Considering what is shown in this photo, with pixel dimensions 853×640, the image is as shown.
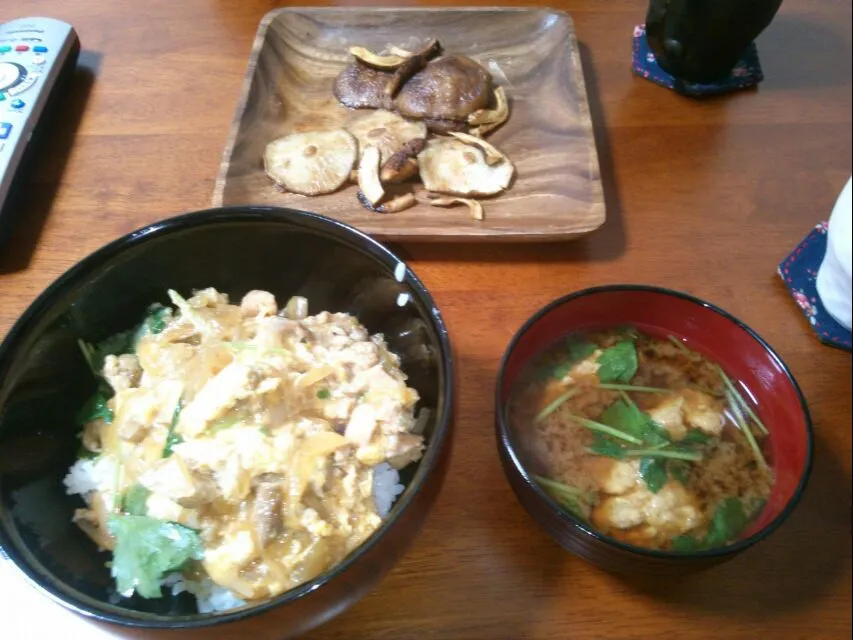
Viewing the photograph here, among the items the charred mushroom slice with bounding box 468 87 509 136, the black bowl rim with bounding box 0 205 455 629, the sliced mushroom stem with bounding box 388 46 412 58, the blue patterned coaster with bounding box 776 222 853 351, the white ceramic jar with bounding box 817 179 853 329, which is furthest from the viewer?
the sliced mushroom stem with bounding box 388 46 412 58

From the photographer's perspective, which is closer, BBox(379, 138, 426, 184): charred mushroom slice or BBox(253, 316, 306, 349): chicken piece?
BBox(253, 316, 306, 349): chicken piece

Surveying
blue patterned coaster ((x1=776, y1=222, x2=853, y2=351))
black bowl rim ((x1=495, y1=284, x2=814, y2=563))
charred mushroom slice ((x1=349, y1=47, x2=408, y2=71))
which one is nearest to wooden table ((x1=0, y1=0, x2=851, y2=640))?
blue patterned coaster ((x1=776, y1=222, x2=853, y2=351))

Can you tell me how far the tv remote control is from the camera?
0.93 metres

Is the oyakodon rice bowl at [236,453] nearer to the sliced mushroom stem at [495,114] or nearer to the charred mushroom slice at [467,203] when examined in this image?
the charred mushroom slice at [467,203]

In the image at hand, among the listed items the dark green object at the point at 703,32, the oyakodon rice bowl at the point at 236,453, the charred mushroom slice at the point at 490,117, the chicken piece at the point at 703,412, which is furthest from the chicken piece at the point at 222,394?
the dark green object at the point at 703,32

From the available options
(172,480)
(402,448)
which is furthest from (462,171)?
(172,480)

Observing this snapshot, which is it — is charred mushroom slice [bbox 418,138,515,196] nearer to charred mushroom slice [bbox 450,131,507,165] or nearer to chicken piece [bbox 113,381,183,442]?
charred mushroom slice [bbox 450,131,507,165]

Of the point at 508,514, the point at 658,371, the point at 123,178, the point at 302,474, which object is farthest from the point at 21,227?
the point at 658,371

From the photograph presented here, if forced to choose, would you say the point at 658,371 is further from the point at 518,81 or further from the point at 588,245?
the point at 518,81

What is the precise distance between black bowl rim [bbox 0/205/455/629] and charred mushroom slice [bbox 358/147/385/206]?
268 millimetres

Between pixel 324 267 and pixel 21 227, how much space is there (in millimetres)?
534

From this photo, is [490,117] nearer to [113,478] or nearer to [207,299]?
[207,299]

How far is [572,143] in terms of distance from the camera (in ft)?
3.26

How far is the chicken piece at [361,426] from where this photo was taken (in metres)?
0.62
